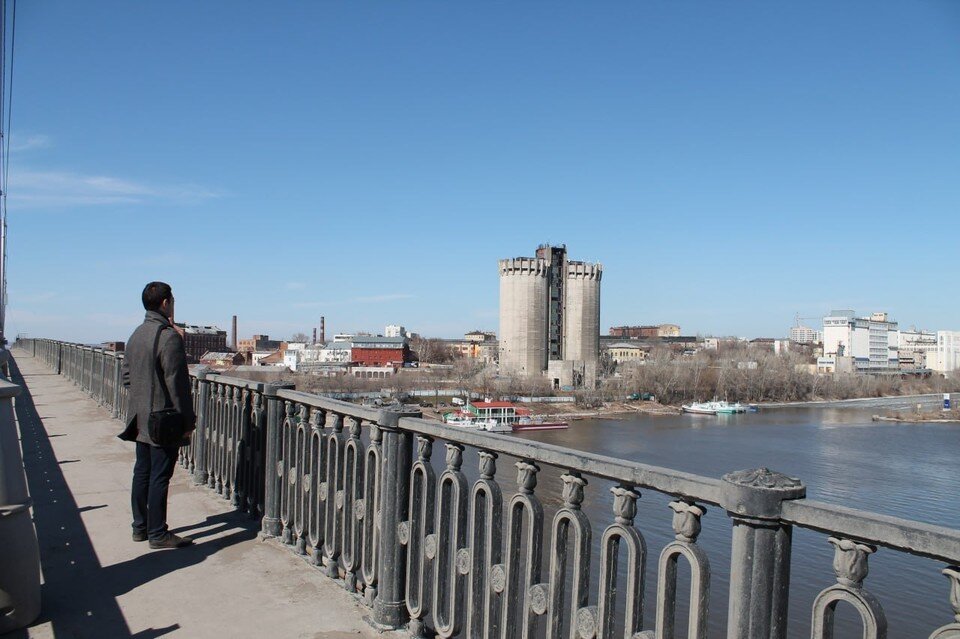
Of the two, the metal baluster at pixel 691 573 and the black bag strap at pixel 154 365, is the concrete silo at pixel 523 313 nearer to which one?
the black bag strap at pixel 154 365

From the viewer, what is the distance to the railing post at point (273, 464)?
4461mm

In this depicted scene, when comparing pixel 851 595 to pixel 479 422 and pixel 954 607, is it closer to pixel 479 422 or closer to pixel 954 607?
pixel 954 607

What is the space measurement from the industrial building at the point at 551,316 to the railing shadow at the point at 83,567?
2772 inches

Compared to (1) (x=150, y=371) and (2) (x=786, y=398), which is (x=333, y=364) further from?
(1) (x=150, y=371)

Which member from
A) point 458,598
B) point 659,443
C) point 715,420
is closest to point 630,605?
point 458,598

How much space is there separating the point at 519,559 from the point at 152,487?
2598mm

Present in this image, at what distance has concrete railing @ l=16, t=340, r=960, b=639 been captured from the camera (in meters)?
1.68

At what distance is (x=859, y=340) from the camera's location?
484 ft

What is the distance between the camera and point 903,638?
12.2m

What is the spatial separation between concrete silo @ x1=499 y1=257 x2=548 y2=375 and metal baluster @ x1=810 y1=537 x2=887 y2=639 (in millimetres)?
75091

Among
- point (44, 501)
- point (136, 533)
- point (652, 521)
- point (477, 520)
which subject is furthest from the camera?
point (652, 521)

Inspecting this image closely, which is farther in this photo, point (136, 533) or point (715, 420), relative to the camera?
point (715, 420)

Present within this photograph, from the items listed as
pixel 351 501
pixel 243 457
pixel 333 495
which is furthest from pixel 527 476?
pixel 243 457

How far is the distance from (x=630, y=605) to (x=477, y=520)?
90 centimetres
